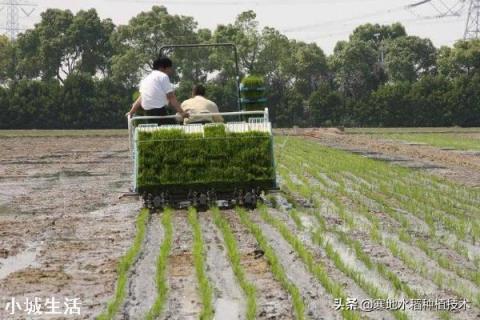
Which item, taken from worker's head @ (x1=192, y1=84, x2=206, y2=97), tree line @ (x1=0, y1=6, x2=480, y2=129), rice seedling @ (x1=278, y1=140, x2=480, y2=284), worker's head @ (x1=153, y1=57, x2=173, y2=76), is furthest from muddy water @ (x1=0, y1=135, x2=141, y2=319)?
tree line @ (x1=0, y1=6, x2=480, y2=129)

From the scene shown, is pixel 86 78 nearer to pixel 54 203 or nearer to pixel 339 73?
pixel 339 73

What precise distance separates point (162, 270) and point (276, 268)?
1.00m

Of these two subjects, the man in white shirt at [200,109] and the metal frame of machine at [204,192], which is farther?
the man in white shirt at [200,109]

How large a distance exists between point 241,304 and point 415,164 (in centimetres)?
1824

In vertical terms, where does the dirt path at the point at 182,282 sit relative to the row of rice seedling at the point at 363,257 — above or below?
above

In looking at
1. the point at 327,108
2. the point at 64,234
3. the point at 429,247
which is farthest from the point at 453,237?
the point at 327,108

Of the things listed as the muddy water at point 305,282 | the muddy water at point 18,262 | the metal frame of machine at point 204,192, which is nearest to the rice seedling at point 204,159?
the metal frame of machine at point 204,192

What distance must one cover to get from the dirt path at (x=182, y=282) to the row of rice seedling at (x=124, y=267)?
1.19 ft

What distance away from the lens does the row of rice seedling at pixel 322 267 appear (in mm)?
7133

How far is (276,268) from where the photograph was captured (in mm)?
8141

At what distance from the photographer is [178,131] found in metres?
12.9

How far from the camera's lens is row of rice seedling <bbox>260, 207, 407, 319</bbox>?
7.13 meters

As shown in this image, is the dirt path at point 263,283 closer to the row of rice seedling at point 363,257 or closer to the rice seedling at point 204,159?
the row of rice seedling at point 363,257

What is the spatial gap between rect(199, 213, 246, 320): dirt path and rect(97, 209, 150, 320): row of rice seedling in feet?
2.33
